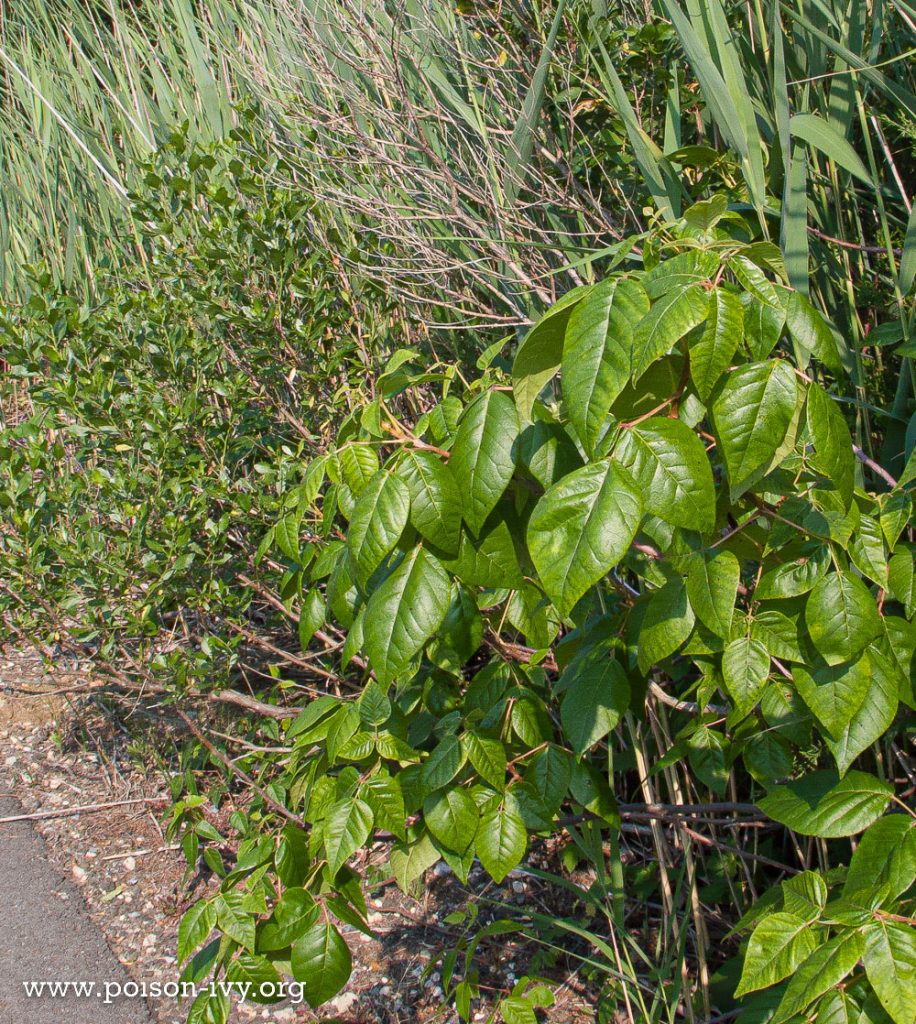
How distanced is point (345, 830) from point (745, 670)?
0.63 m

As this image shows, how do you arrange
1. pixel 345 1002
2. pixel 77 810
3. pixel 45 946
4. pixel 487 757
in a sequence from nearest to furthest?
pixel 487 757, pixel 345 1002, pixel 45 946, pixel 77 810

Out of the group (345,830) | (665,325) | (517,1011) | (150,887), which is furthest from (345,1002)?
(665,325)

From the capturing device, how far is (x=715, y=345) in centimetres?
98

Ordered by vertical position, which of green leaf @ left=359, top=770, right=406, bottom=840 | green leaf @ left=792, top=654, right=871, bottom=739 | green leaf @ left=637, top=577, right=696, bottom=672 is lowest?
green leaf @ left=359, top=770, right=406, bottom=840

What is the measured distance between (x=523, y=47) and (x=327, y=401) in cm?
114

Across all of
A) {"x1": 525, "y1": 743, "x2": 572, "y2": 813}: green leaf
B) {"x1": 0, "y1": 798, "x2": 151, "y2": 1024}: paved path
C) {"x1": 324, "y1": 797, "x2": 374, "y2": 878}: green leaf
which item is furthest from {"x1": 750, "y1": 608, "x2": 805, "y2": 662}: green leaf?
{"x1": 0, "y1": 798, "x2": 151, "y2": 1024}: paved path

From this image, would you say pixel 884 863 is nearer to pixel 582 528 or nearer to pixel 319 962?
pixel 582 528

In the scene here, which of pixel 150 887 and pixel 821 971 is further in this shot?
pixel 150 887

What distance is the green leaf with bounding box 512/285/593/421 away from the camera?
106 cm

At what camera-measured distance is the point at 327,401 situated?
295cm

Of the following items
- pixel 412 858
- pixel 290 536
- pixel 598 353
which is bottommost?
pixel 412 858

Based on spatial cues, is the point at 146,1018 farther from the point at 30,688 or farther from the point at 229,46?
the point at 229,46

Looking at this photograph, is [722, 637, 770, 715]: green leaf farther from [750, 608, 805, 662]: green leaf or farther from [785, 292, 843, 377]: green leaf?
[785, 292, 843, 377]: green leaf

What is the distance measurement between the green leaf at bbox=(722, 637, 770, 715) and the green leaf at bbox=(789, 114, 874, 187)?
815mm
